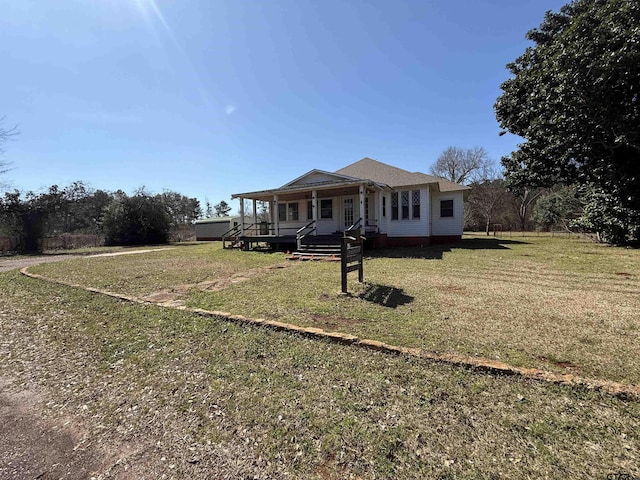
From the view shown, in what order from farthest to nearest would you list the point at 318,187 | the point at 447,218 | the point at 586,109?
the point at 447,218 < the point at 318,187 < the point at 586,109

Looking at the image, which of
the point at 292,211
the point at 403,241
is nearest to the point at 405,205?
the point at 403,241

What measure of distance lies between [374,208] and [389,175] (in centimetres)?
262

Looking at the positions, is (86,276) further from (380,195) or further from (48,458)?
(380,195)

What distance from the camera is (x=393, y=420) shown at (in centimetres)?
236

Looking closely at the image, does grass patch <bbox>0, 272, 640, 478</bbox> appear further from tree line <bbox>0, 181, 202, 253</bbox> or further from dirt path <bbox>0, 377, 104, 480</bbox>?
tree line <bbox>0, 181, 202, 253</bbox>

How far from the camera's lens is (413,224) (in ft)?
51.0

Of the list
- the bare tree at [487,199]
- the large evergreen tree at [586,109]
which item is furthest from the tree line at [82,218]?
the bare tree at [487,199]

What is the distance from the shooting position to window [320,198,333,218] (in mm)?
16659

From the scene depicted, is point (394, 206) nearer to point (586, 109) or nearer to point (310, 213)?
point (310, 213)

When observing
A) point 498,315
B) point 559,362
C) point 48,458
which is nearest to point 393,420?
point 559,362

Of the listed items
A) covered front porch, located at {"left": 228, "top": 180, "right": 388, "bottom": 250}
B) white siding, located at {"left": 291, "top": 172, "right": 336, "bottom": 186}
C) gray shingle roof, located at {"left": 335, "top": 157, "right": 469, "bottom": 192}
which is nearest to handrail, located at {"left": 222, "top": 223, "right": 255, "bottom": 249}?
covered front porch, located at {"left": 228, "top": 180, "right": 388, "bottom": 250}

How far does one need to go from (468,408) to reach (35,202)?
1166 inches

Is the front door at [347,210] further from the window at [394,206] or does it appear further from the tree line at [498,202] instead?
the tree line at [498,202]

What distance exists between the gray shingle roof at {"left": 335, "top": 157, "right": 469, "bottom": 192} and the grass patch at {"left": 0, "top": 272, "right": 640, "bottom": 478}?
13.5 m
